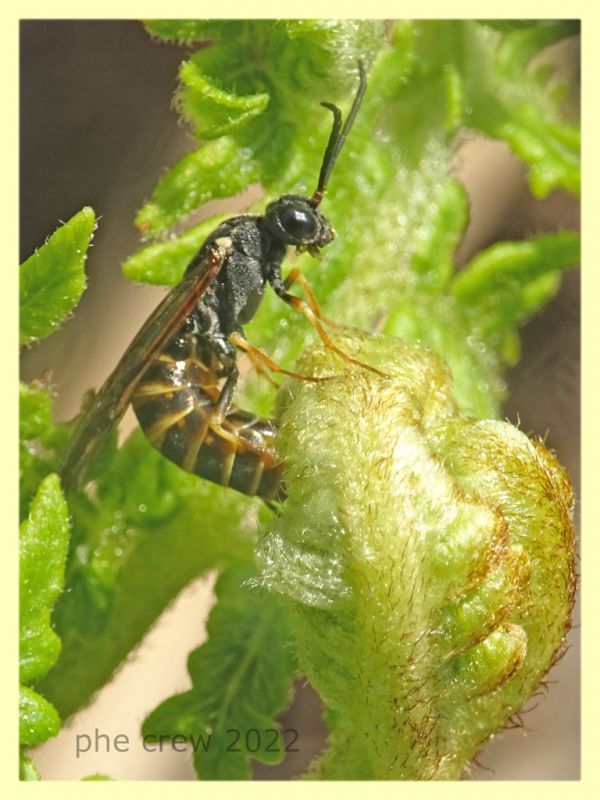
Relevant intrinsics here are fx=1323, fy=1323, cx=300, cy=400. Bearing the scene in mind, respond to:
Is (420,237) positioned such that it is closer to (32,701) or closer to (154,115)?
(154,115)

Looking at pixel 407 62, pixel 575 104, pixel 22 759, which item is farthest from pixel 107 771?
pixel 575 104

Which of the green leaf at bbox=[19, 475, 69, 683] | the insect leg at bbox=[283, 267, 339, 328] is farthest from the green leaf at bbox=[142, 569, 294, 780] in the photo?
the insect leg at bbox=[283, 267, 339, 328]

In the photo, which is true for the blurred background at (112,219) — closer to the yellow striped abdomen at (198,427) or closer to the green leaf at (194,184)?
the green leaf at (194,184)

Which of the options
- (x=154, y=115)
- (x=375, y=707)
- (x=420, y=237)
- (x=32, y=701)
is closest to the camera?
(x=375, y=707)

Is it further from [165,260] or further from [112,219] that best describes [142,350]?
[112,219]

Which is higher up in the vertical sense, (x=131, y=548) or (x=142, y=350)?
(x=142, y=350)

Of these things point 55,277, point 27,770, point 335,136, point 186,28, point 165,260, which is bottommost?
point 27,770

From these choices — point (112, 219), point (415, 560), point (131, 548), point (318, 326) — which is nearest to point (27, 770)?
point (131, 548)
